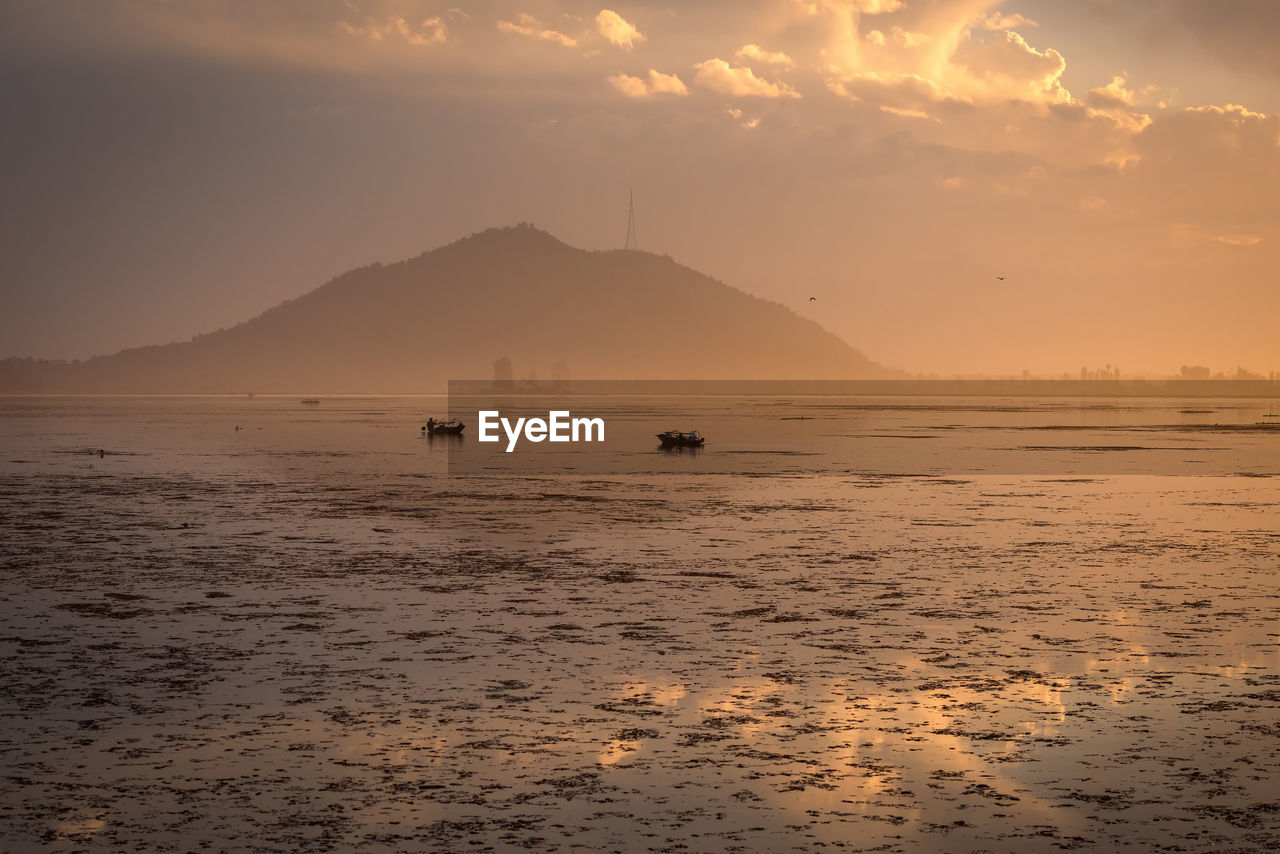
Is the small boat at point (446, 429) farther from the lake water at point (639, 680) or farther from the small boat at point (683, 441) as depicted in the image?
the lake water at point (639, 680)

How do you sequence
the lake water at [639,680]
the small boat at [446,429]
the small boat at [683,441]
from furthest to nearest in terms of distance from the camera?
the small boat at [446,429] → the small boat at [683,441] → the lake water at [639,680]

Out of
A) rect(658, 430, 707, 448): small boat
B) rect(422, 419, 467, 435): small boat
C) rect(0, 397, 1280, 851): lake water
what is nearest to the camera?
rect(0, 397, 1280, 851): lake water

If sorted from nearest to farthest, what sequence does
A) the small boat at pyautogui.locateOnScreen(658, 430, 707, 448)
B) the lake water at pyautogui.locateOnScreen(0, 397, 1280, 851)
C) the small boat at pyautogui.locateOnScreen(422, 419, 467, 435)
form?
the lake water at pyautogui.locateOnScreen(0, 397, 1280, 851) → the small boat at pyautogui.locateOnScreen(658, 430, 707, 448) → the small boat at pyautogui.locateOnScreen(422, 419, 467, 435)

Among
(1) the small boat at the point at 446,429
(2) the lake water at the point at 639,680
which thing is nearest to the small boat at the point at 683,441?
(1) the small boat at the point at 446,429

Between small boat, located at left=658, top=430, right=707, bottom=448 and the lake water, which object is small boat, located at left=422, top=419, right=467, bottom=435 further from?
the lake water

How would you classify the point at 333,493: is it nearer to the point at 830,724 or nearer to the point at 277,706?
the point at 277,706

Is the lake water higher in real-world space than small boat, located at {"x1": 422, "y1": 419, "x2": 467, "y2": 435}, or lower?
lower

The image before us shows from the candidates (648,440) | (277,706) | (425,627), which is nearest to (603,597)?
(425,627)

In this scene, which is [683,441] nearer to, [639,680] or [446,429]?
[446,429]

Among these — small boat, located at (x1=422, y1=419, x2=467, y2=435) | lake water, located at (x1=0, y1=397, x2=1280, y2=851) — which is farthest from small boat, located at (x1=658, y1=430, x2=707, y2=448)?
lake water, located at (x1=0, y1=397, x2=1280, y2=851)

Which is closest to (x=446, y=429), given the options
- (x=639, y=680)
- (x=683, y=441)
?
(x=683, y=441)
